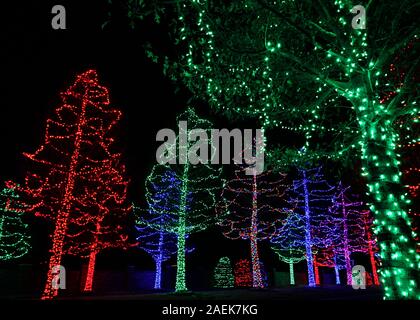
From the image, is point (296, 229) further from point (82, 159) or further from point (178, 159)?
point (82, 159)

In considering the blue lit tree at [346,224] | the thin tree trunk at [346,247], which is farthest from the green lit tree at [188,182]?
the thin tree trunk at [346,247]

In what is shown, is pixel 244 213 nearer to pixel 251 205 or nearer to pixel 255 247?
pixel 251 205

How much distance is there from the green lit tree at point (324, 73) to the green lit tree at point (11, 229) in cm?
1747

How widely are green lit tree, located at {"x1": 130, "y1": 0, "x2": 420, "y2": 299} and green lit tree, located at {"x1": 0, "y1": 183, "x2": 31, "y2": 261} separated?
1747cm

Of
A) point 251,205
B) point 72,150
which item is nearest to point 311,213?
point 251,205

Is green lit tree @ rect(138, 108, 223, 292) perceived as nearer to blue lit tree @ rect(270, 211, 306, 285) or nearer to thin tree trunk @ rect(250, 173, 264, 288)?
thin tree trunk @ rect(250, 173, 264, 288)

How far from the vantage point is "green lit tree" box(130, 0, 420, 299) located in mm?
6270

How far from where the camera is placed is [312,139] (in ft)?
34.8

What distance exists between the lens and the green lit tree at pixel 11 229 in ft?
67.8

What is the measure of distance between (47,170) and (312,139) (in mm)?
13738

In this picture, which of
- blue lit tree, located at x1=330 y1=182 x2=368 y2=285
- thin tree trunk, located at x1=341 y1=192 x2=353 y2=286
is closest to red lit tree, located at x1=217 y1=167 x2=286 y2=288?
blue lit tree, located at x1=330 y1=182 x2=368 y2=285

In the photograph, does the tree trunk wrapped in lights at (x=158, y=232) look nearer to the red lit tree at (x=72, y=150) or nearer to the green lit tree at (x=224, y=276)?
the green lit tree at (x=224, y=276)
